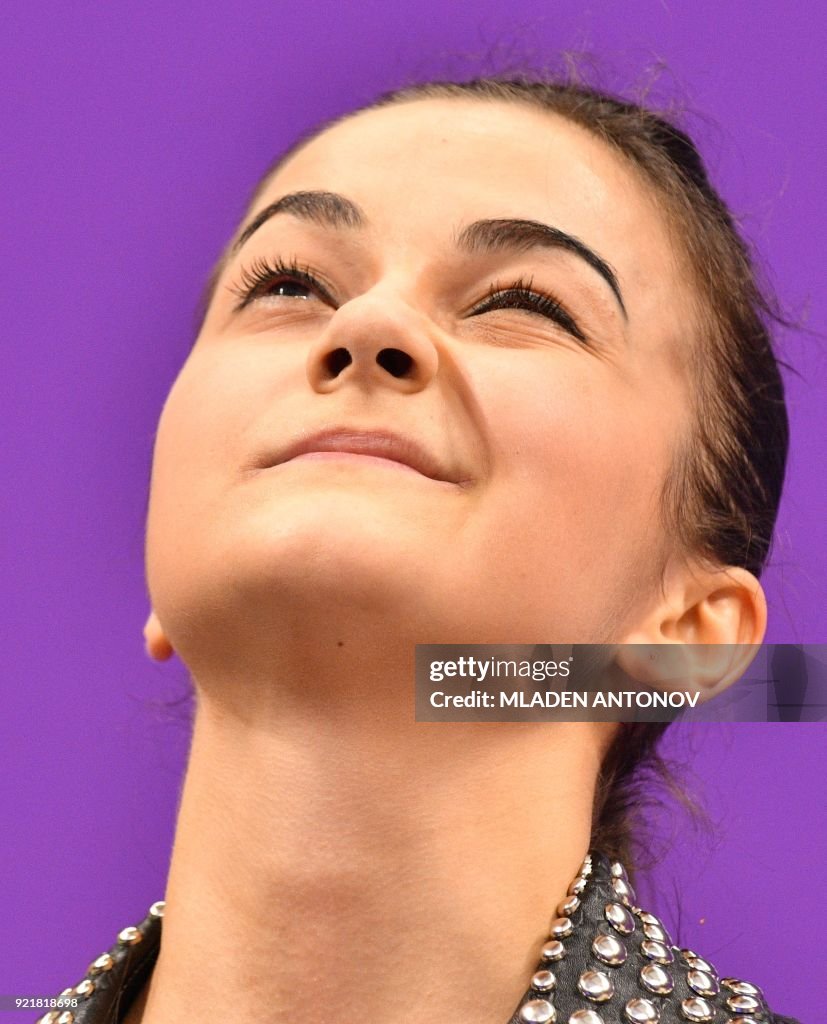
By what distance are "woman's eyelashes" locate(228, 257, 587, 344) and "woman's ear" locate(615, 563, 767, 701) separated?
27cm

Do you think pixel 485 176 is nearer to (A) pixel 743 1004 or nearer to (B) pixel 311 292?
(B) pixel 311 292

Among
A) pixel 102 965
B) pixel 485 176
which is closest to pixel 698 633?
pixel 485 176

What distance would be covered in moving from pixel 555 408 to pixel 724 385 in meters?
0.30

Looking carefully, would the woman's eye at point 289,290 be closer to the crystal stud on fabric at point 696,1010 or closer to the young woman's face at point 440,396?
the young woman's face at point 440,396

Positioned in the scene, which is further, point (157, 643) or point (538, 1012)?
point (157, 643)

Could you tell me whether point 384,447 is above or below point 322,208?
below

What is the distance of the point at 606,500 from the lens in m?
1.12

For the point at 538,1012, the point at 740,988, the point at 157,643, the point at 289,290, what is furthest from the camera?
the point at 157,643

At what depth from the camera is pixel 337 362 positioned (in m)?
1.09

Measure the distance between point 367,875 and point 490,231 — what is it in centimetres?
58

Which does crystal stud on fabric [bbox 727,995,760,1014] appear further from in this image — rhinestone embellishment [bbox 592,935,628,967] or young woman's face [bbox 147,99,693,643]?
young woman's face [bbox 147,99,693,643]

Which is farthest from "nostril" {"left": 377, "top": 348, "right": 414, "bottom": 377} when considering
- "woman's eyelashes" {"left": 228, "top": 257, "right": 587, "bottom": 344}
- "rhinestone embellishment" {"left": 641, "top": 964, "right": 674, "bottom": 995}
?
"rhinestone embellishment" {"left": 641, "top": 964, "right": 674, "bottom": 995}

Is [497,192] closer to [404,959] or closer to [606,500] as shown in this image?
[606,500]
